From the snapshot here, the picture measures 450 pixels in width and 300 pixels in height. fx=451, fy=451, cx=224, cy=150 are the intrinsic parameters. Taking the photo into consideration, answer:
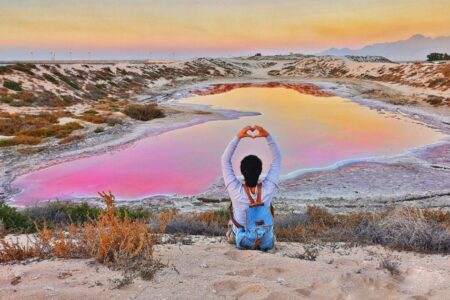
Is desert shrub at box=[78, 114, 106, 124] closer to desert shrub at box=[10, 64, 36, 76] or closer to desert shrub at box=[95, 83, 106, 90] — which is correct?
desert shrub at box=[10, 64, 36, 76]

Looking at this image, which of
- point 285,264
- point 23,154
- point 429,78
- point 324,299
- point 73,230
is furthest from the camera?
point 429,78

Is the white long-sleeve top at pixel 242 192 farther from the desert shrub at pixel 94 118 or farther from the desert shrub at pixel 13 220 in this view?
the desert shrub at pixel 94 118

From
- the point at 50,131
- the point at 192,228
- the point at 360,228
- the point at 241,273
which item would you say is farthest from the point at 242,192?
the point at 50,131

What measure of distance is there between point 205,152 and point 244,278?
44.4 ft

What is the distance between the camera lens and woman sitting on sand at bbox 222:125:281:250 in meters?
5.51

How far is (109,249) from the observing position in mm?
5180

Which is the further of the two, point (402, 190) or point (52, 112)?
point (52, 112)

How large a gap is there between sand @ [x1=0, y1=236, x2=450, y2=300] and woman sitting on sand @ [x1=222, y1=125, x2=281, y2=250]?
0.68 feet

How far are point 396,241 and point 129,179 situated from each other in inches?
393

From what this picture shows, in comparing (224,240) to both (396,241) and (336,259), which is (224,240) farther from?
(396,241)

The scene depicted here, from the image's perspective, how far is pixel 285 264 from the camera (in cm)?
529

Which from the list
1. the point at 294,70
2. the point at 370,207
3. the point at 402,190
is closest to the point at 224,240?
the point at 370,207

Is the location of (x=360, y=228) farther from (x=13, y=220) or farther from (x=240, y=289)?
(x=13, y=220)

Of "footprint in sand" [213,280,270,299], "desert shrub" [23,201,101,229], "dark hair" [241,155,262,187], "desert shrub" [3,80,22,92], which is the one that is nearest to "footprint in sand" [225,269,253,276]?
"footprint in sand" [213,280,270,299]
